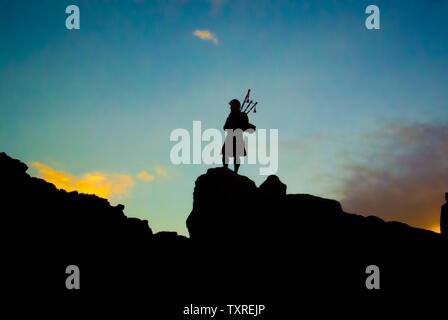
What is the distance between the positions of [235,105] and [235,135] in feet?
5.51

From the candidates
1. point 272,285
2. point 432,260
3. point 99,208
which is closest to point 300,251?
point 272,285

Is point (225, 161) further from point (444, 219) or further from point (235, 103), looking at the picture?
point (444, 219)

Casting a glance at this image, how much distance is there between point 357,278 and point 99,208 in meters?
16.2

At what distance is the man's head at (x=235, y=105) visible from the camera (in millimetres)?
14713

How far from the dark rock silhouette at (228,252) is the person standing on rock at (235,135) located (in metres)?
0.96

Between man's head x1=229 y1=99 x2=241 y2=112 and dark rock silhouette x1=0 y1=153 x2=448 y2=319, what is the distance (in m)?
3.38

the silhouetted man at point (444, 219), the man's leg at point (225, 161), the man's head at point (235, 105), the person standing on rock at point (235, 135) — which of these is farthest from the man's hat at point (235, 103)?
the silhouetted man at point (444, 219)

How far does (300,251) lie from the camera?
456 inches

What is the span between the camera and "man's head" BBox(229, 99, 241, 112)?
14713 millimetres

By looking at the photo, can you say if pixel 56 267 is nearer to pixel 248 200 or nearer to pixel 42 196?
pixel 42 196

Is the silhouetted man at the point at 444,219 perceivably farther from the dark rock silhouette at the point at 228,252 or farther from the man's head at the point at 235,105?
the man's head at the point at 235,105

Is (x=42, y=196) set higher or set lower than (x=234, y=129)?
lower

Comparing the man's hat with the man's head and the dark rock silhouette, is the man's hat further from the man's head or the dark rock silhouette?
the dark rock silhouette
